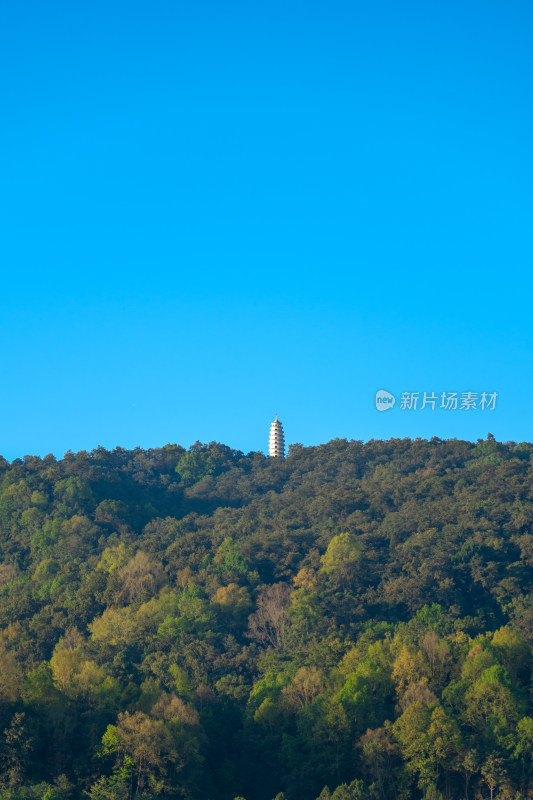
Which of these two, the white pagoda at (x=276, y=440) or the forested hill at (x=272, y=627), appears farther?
the white pagoda at (x=276, y=440)

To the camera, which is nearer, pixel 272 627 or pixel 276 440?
pixel 272 627

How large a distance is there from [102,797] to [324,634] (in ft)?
66.5

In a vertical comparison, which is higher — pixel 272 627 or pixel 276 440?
pixel 276 440

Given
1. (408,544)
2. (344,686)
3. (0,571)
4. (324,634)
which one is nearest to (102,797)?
(344,686)

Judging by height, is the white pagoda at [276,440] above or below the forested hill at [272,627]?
above

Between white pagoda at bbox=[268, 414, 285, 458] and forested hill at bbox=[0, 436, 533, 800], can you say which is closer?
forested hill at bbox=[0, 436, 533, 800]

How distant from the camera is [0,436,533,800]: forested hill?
123 ft

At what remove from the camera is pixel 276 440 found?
380 ft

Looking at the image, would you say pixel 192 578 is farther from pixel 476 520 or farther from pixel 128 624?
pixel 476 520

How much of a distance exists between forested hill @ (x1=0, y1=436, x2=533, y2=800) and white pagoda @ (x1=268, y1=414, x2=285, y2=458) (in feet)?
63.4

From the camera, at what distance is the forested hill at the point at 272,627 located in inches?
1474

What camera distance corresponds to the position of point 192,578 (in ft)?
197

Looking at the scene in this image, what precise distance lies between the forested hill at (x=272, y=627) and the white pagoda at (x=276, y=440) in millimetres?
19326

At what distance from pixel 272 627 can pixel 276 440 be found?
6098 cm
